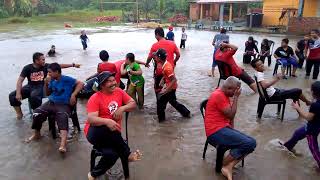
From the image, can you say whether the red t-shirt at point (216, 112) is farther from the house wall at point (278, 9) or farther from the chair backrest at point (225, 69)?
the house wall at point (278, 9)

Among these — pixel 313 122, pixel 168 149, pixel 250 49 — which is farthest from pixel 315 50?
pixel 168 149

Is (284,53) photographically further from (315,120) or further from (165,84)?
(315,120)

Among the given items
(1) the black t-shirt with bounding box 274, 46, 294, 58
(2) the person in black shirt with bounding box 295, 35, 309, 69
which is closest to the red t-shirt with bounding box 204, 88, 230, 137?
(1) the black t-shirt with bounding box 274, 46, 294, 58

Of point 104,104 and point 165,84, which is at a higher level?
point 104,104

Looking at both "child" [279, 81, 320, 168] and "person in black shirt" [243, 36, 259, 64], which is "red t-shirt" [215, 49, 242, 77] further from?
"person in black shirt" [243, 36, 259, 64]

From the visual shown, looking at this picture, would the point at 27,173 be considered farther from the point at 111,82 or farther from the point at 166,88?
the point at 166,88

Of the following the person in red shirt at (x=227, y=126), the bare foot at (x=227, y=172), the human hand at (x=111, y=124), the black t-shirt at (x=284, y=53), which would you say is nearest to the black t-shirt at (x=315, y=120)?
the person in red shirt at (x=227, y=126)

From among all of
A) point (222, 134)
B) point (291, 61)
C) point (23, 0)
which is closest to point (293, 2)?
point (291, 61)

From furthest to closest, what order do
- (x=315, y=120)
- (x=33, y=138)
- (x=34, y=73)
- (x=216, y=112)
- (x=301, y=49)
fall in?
(x=301, y=49), (x=34, y=73), (x=33, y=138), (x=315, y=120), (x=216, y=112)

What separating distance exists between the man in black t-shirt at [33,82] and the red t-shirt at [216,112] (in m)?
3.38

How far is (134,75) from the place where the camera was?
25.0 ft

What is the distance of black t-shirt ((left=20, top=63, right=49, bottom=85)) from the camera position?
280 inches

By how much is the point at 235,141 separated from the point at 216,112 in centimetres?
46

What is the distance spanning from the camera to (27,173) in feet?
16.9
